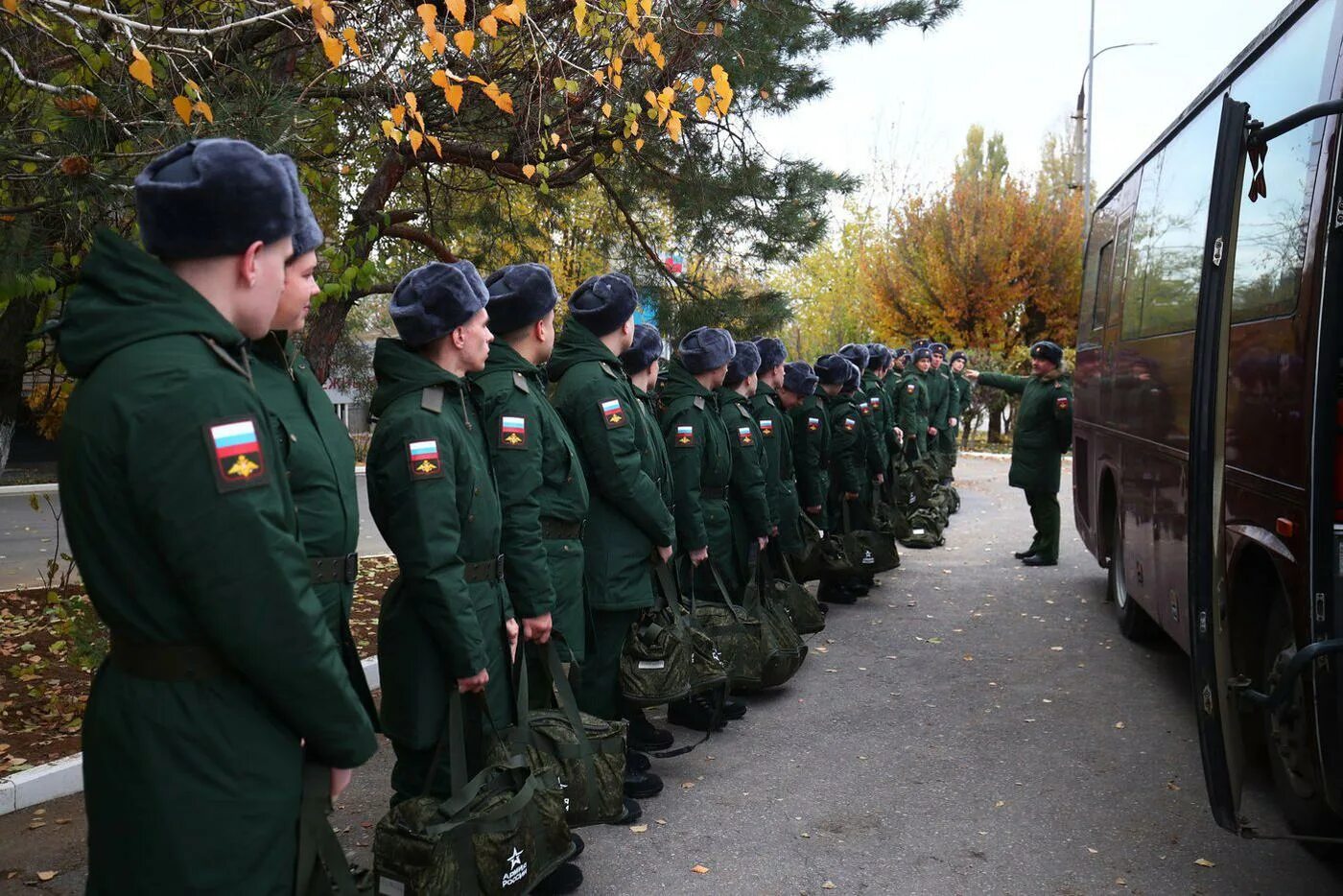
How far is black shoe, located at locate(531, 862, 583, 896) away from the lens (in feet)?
13.6

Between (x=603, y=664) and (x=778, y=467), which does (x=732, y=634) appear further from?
(x=778, y=467)

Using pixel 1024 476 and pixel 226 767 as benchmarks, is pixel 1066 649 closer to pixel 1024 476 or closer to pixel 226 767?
pixel 1024 476

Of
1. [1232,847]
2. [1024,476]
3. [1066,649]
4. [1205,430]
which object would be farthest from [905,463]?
[1205,430]

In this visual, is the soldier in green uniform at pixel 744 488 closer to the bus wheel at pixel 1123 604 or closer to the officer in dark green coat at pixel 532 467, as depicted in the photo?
the officer in dark green coat at pixel 532 467

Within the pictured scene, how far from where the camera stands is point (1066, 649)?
26.4 feet

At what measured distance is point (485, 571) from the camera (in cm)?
384

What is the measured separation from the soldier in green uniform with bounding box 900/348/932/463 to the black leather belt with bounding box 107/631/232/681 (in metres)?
12.6

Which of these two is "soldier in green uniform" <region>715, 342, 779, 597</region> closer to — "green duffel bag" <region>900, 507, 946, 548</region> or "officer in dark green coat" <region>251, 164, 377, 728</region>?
"officer in dark green coat" <region>251, 164, 377, 728</region>

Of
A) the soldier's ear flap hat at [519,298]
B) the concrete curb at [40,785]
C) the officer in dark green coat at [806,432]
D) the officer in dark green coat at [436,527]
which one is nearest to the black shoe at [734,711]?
the concrete curb at [40,785]

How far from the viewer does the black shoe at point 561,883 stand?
4.13m

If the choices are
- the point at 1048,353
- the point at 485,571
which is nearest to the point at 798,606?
the point at 485,571

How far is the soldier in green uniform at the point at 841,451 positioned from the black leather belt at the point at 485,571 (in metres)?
5.74

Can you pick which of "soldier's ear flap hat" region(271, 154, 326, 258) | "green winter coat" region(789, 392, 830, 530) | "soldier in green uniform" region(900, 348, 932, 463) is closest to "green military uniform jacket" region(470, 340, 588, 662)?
"soldier's ear flap hat" region(271, 154, 326, 258)

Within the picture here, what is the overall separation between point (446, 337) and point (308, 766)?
70.8 inches
